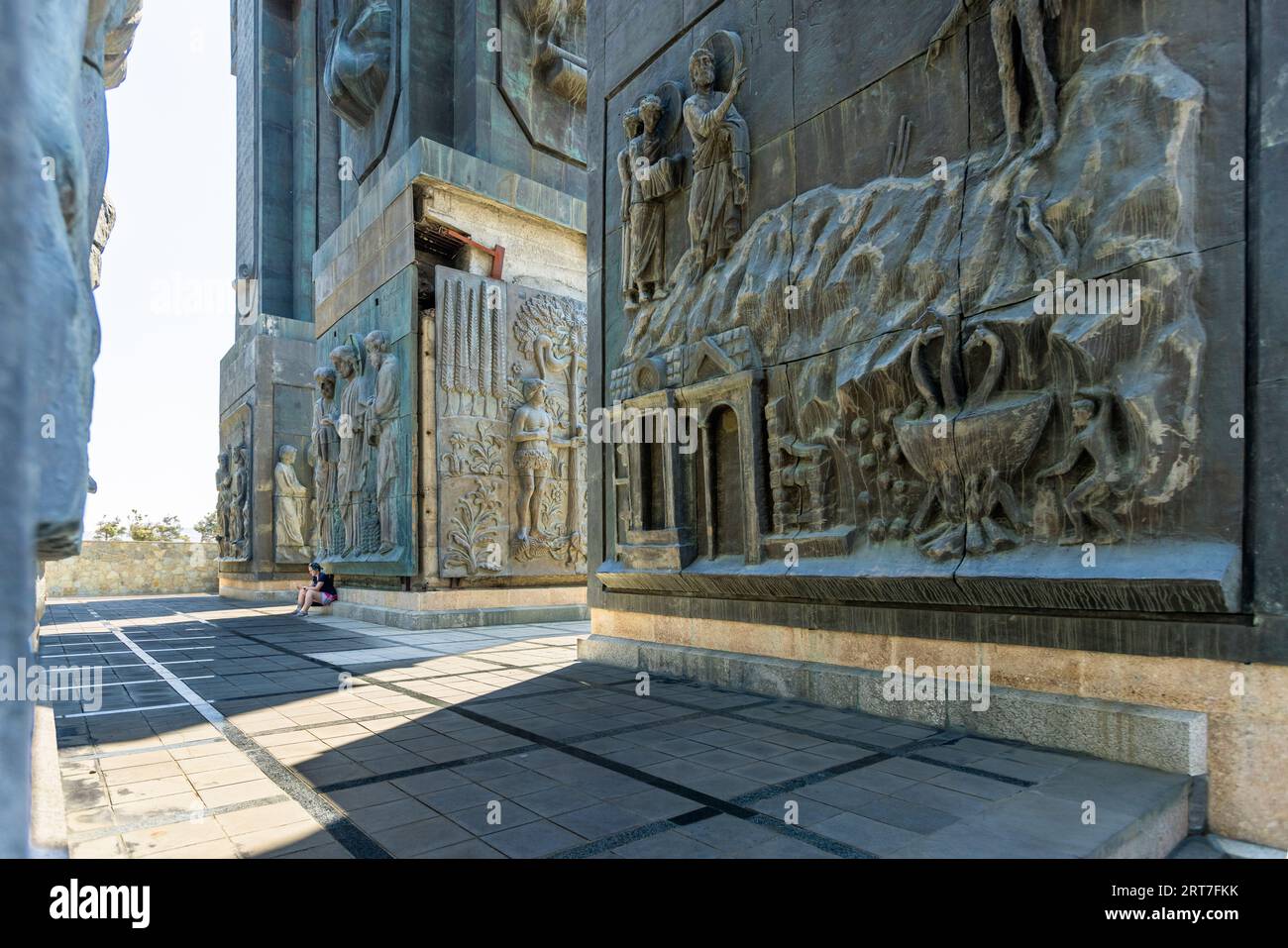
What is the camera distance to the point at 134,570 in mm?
25078

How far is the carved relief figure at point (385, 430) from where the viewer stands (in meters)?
13.1

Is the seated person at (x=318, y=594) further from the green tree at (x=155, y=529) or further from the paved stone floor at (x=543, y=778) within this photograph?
the green tree at (x=155, y=529)

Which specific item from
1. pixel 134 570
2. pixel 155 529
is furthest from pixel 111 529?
pixel 134 570

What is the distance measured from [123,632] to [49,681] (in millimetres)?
5585

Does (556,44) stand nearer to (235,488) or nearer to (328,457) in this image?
(328,457)

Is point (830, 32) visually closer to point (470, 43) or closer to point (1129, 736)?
point (1129, 736)

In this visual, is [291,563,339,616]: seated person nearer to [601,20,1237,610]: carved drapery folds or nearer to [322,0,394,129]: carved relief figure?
[322,0,394,129]: carved relief figure

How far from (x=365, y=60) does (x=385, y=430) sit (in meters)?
8.15

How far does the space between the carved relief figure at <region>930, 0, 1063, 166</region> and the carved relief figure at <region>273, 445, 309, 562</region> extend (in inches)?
799

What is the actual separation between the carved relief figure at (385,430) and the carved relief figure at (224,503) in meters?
12.1

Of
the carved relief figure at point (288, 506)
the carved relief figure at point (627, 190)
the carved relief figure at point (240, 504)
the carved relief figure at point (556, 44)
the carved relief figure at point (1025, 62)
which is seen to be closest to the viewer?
the carved relief figure at point (1025, 62)

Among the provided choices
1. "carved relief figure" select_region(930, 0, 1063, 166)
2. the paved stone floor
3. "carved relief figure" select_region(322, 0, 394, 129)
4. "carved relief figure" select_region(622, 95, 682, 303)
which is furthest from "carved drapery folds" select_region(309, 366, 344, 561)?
"carved relief figure" select_region(930, 0, 1063, 166)

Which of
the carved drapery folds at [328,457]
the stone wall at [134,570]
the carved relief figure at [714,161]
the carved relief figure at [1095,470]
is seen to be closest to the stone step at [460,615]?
the carved drapery folds at [328,457]

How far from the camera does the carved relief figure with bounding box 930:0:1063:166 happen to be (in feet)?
15.1
